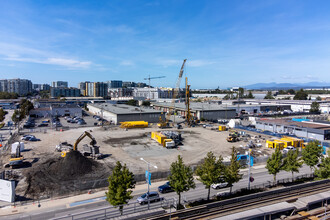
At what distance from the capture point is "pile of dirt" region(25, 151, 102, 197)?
73.2 feet

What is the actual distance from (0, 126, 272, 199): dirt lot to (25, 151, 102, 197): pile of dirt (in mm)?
129

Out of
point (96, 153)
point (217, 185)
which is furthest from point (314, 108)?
point (96, 153)

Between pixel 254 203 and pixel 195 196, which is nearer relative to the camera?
pixel 254 203

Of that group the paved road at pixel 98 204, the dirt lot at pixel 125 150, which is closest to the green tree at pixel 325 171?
the paved road at pixel 98 204

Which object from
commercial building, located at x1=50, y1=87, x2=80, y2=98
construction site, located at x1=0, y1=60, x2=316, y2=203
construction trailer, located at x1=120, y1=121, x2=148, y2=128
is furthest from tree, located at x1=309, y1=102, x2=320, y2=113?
commercial building, located at x1=50, y1=87, x2=80, y2=98

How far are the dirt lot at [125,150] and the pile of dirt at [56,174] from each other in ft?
0.42

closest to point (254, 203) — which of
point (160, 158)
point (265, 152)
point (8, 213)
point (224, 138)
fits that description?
point (160, 158)

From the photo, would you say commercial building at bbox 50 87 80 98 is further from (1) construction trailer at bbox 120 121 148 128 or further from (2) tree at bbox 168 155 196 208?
(2) tree at bbox 168 155 196 208

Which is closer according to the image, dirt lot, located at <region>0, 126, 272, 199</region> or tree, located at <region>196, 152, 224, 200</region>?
tree, located at <region>196, 152, 224, 200</region>

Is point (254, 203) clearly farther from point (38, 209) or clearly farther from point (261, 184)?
point (38, 209)

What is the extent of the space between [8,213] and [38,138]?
30.1m

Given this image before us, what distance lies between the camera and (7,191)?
781 inches

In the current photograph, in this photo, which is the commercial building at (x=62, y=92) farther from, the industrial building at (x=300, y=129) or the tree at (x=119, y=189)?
the tree at (x=119, y=189)

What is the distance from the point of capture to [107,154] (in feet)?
115
